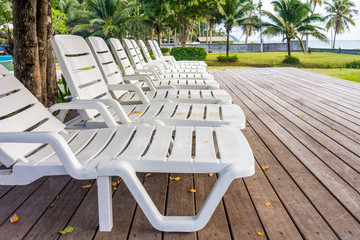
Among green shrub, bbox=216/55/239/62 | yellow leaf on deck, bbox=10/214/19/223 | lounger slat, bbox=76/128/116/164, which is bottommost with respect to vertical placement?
yellow leaf on deck, bbox=10/214/19/223

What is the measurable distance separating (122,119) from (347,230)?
5.25 feet

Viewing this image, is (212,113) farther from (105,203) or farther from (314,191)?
(105,203)

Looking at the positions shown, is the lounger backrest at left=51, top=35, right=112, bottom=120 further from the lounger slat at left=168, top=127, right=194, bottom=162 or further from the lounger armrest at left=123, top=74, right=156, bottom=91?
the lounger slat at left=168, top=127, right=194, bottom=162

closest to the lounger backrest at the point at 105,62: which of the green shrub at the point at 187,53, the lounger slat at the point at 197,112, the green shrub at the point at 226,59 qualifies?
the lounger slat at the point at 197,112

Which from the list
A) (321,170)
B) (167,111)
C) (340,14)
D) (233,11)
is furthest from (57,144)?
(340,14)

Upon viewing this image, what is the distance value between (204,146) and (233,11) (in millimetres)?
22901

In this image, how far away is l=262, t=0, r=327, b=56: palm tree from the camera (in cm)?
2108

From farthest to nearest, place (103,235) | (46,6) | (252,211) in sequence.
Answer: (46,6) → (252,211) → (103,235)

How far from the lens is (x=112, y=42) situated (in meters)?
4.13

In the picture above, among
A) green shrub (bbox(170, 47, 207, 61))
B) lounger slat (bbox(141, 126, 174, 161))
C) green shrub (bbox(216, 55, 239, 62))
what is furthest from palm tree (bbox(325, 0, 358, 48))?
lounger slat (bbox(141, 126, 174, 161))

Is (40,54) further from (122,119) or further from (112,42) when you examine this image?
(122,119)

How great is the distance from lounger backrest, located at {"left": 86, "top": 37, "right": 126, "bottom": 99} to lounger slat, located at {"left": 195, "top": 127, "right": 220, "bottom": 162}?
1536 mm

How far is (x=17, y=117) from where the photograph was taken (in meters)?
1.99

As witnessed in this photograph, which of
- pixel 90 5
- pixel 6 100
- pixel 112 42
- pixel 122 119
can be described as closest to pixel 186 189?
pixel 122 119
